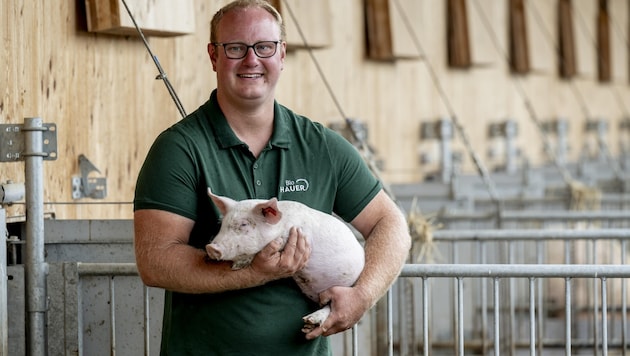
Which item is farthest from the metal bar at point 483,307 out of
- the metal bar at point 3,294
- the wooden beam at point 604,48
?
the wooden beam at point 604,48

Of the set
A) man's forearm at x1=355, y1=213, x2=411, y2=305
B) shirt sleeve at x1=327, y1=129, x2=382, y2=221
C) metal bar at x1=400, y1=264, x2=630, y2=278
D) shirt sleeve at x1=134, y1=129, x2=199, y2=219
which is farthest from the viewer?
metal bar at x1=400, y1=264, x2=630, y2=278

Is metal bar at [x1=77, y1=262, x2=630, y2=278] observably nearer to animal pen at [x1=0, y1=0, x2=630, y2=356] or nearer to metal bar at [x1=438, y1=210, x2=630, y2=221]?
animal pen at [x1=0, y1=0, x2=630, y2=356]

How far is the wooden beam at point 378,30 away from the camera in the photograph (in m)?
8.65

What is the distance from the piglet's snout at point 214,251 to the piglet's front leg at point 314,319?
0.28 metres

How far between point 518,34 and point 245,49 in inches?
363

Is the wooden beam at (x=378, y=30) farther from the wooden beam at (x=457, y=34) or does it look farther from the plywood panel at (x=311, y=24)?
the wooden beam at (x=457, y=34)

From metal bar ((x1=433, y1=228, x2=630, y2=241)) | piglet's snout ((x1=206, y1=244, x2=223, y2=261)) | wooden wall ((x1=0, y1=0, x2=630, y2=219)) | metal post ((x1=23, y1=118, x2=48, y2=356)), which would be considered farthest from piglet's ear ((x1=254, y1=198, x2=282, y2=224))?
metal bar ((x1=433, y1=228, x2=630, y2=241))

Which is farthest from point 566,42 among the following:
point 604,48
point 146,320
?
point 146,320

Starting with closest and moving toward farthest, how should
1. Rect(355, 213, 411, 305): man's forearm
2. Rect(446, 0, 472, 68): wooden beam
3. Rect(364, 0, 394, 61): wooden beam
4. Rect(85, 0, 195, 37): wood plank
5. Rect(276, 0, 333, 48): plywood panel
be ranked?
Rect(355, 213, 411, 305): man's forearm < Rect(85, 0, 195, 37): wood plank < Rect(276, 0, 333, 48): plywood panel < Rect(364, 0, 394, 61): wooden beam < Rect(446, 0, 472, 68): wooden beam

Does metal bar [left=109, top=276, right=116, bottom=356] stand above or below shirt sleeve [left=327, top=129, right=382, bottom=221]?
below

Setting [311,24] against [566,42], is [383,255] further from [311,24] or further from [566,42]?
[566,42]

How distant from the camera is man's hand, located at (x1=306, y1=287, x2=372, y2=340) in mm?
2902

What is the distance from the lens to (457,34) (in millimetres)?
10203

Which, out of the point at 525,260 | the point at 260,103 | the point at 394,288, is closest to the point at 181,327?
the point at 260,103
